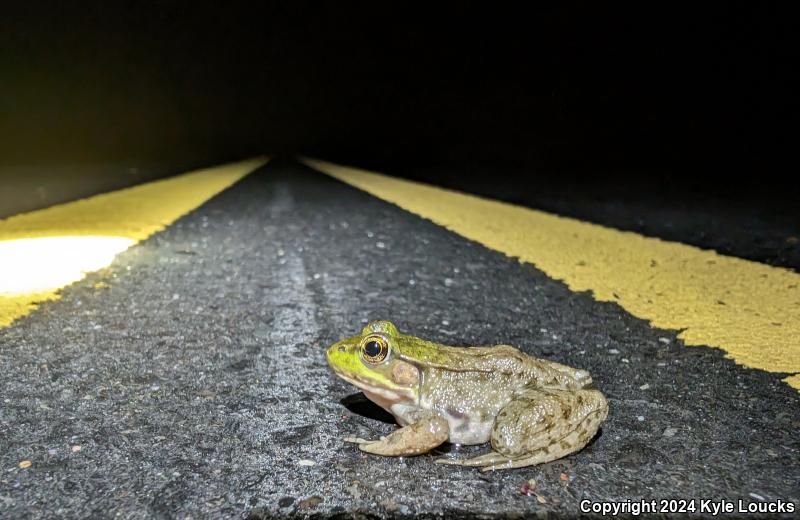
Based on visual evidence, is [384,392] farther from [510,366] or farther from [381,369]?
[510,366]

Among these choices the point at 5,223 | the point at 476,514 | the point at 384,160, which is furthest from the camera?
the point at 384,160

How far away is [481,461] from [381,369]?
540 mm

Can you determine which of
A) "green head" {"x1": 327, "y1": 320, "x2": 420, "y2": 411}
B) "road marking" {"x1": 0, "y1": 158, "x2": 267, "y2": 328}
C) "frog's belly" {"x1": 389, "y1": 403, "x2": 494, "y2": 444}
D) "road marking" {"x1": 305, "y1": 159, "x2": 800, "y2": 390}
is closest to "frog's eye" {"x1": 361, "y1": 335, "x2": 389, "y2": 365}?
"green head" {"x1": 327, "y1": 320, "x2": 420, "y2": 411}

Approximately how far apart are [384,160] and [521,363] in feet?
64.6

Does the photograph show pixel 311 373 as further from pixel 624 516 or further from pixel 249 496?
pixel 624 516

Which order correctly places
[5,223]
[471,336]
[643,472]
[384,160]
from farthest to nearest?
[384,160] < [5,223] < [471,336] < [643,472]

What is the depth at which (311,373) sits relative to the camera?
3.38 meters

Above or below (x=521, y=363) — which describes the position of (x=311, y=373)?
below

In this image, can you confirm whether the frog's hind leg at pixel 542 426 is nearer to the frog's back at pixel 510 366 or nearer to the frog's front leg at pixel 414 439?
the frog's back at pixel 510 366

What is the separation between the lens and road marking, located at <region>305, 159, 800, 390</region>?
384 centimetres

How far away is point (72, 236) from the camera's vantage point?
273 inches

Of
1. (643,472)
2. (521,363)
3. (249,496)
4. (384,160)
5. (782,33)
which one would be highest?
(782,33)

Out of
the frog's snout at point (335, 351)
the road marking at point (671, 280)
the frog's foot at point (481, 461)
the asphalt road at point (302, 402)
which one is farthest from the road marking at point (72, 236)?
the road marking at point (671, 280)

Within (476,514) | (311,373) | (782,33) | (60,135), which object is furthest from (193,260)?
(60,135)
